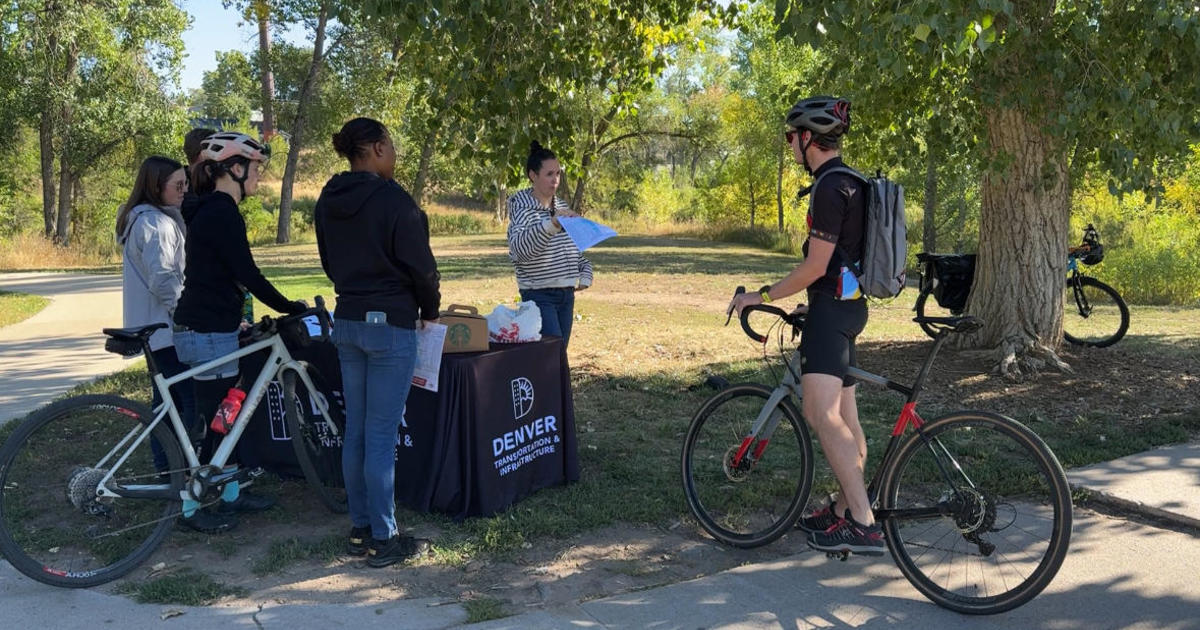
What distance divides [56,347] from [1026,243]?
32.8ft

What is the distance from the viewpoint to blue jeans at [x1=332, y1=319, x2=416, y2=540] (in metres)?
3.92

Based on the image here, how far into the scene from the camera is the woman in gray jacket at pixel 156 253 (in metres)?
4.53

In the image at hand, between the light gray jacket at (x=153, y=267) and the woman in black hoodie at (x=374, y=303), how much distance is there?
1.07m

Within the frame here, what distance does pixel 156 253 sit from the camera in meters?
4.53

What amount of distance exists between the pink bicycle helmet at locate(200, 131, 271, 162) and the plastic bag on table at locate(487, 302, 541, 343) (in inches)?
56.6

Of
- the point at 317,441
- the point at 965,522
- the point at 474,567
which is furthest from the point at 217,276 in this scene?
the point at 965,522

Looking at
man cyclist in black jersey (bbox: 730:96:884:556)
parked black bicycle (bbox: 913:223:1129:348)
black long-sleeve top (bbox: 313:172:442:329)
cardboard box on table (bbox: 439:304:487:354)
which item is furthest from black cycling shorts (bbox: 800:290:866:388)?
parked black bicycle (bbox: 913:223:1129:348)

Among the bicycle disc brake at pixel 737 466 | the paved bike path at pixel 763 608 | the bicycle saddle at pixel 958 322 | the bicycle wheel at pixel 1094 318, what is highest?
the bicycle saddle at pixel 958 322

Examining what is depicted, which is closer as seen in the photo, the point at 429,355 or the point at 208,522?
the point at 429,355

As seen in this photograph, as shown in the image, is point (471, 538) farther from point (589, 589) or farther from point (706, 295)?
point (706, 295)

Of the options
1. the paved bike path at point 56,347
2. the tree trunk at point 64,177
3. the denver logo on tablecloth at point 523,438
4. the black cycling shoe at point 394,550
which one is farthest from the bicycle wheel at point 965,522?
the tree trunk at point 64,177

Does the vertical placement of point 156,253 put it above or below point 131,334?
above

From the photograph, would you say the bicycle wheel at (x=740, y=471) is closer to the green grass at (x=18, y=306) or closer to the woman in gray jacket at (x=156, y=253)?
the woman in gray jacket at (x=156, y=253)

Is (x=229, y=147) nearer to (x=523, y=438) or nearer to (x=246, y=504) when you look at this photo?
(x=246, y=504)
